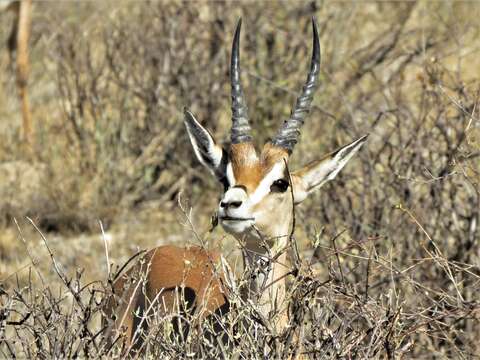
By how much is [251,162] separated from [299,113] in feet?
1.28

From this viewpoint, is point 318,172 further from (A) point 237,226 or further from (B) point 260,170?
(A) point 237,226

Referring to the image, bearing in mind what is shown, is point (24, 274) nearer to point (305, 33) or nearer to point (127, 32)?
point (127, 32)

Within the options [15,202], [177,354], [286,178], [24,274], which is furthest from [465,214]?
[15,202]

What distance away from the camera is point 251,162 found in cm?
516

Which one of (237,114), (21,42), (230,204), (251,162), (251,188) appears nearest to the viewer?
(230,204)

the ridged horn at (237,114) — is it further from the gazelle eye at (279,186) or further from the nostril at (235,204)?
the nostril at (235,204)

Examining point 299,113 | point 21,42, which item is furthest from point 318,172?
point 21,42

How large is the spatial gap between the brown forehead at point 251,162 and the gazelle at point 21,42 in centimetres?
631

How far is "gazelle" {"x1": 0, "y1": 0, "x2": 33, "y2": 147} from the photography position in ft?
38.2

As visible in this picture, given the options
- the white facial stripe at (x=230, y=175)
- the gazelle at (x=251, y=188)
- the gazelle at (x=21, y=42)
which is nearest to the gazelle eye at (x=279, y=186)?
the gazelle at (x=251, y=188)

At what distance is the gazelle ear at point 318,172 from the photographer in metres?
5.34

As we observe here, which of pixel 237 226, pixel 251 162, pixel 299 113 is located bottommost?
pixel 237 226

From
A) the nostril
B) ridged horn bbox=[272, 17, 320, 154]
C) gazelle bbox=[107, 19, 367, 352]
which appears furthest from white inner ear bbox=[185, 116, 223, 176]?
the nostril

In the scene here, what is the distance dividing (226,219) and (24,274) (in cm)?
374
